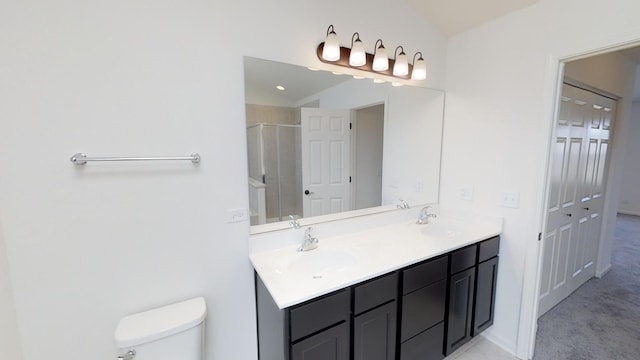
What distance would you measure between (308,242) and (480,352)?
165cm

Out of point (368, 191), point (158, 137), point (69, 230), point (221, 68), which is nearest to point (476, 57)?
point (368, 191)

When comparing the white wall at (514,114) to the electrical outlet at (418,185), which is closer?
the white wall at (514,114)

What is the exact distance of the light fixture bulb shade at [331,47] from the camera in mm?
1585

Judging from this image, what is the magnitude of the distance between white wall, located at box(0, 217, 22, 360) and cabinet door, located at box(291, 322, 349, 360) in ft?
3.57

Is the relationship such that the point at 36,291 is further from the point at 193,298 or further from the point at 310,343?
the point at 310,343

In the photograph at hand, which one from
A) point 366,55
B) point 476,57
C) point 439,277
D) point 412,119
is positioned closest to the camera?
point 439,277

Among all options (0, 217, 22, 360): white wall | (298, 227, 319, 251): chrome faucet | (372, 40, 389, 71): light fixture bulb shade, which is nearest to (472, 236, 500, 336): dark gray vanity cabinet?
(298, 227, 319, 251): chrome faucet

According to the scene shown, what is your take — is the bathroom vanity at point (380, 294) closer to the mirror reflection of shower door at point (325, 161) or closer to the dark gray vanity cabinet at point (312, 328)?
the dark gray vanity cabinet at point (312, 328)

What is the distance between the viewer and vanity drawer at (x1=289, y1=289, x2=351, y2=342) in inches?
46.1

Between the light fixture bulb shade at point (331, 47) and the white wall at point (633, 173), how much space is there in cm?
760

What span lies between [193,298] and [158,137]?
850 mm

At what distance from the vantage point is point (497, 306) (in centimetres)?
212

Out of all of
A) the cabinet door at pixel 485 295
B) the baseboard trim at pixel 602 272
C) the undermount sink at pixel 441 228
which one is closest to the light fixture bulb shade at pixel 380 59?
the undermount sink at pixel 441 228

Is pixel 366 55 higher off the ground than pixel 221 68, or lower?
higher
